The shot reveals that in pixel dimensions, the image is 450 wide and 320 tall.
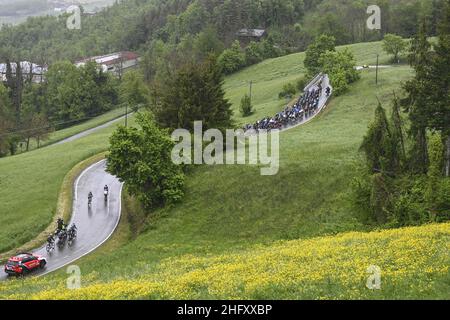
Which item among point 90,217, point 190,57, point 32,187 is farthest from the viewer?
point 190,57

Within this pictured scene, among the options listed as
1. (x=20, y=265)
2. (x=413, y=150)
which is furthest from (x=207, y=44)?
(x=20, y=265)

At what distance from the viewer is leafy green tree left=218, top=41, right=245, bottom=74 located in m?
132

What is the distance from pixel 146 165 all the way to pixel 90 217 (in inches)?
321

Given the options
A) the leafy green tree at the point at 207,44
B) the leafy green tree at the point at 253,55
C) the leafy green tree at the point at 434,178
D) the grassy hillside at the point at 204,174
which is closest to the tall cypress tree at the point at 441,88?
the leafy green tree at the point at 434,178

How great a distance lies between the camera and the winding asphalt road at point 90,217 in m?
40.6

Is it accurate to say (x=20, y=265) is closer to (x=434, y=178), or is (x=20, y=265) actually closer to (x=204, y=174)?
(x=204, y=174)

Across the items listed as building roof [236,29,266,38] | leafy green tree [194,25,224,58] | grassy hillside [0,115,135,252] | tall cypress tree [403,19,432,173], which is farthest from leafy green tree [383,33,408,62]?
building roof [236,29,266,38]

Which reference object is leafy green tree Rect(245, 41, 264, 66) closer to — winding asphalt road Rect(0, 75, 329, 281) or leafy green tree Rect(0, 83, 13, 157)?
leafy green tree Rect(0, 83, 13, 157)

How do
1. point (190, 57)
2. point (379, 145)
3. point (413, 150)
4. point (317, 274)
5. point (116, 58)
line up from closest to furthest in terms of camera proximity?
point (317, 274), point (379, 145), point (413, 150), point (190, 57), point (116, 58)

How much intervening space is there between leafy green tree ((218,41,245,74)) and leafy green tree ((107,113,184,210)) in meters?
87.1

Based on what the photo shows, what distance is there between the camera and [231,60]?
13200 cm
